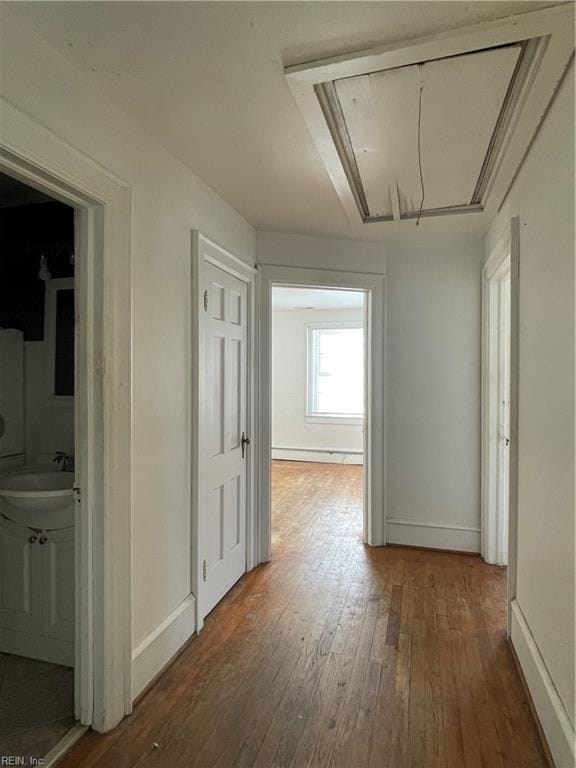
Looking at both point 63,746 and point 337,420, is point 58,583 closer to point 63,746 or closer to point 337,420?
point 63,746

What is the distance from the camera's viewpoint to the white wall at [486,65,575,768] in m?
1.48

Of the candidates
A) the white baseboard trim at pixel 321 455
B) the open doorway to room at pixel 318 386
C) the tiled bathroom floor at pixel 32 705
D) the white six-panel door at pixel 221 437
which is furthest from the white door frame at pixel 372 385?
the white baseboard trim at pixel 321 455

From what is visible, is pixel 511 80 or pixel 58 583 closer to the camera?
pixel 511 80

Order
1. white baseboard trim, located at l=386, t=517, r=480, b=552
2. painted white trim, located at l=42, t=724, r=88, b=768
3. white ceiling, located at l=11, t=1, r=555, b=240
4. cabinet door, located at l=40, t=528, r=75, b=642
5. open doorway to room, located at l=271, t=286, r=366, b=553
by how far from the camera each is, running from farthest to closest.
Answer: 1. open doorway to room, located at l=271, t=286, r=366, b=553
2. white baseboard trim, located at l=386, t=517, r=480, b=552
3. cabinet door, located at l=40, t=528, r=75, b=642
4. painted white trim, located at l=42, t=724, r=88, b=768
5. white ceiling, located at l=11, t=1, r=555, b=240

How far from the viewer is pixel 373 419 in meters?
3.50

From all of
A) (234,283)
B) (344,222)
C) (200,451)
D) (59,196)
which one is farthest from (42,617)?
(344,222)

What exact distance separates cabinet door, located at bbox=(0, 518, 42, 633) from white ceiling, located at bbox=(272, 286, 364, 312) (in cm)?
415

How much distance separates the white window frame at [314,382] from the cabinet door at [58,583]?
17.5 ft

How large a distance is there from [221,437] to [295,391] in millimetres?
4626

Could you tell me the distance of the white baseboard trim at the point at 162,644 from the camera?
73.8 inches

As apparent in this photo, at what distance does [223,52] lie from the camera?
145 cm

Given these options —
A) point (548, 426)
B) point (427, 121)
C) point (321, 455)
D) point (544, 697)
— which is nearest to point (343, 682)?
point (544, 697)

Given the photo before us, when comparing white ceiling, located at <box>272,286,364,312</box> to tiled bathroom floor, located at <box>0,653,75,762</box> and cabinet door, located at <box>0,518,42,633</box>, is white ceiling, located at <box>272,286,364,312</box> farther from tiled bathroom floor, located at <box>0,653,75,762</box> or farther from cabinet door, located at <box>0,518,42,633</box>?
tiled bathroom floor, located at <box>0,653,75,762</box>

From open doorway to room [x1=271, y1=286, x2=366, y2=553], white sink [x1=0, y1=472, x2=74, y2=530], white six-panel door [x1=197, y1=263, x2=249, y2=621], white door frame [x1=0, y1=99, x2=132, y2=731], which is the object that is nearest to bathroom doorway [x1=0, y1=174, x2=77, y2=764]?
white sink [x1=0, y1=472, x2=74, y2=530]
